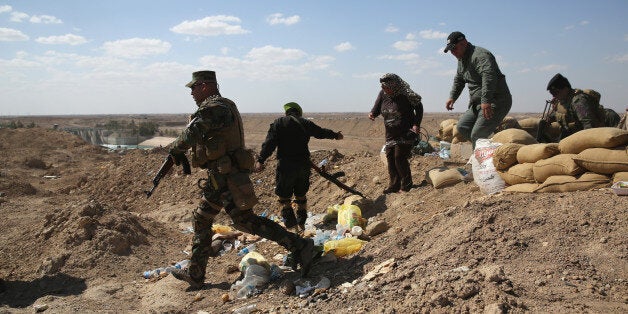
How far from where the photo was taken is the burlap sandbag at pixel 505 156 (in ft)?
16.0

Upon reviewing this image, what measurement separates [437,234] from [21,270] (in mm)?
4366

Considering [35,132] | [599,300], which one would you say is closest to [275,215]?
[599,300]

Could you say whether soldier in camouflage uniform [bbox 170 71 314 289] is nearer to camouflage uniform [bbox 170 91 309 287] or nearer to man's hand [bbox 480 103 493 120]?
camouflage uniform [bbox 170 91 309 287]

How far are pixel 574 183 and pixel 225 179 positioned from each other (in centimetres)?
306

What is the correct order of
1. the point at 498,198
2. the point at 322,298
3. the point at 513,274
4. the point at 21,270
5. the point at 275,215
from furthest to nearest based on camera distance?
the point at 275,215 < the point at 21,270 < the point at 498,198 < the point at 322,298 < the point at 513,274

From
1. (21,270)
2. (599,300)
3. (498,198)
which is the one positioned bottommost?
(21,270)

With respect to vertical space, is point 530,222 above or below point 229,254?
above

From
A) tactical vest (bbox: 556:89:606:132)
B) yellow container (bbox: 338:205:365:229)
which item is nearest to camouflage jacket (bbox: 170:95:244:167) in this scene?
yellow container (bbox: 338:205:365:229)

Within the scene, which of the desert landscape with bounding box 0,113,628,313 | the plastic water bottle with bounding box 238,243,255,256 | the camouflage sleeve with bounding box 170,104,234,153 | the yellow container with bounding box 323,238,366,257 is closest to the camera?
the desert landscape with bounding box 0,113,628,313

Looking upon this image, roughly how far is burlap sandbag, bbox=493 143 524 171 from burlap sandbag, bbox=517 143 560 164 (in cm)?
7

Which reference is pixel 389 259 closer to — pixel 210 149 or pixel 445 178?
pixel 210 149

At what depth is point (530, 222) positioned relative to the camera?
3.66m

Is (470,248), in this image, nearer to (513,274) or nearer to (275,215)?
(513,274)

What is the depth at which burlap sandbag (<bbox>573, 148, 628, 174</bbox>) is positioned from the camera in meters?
4.04
